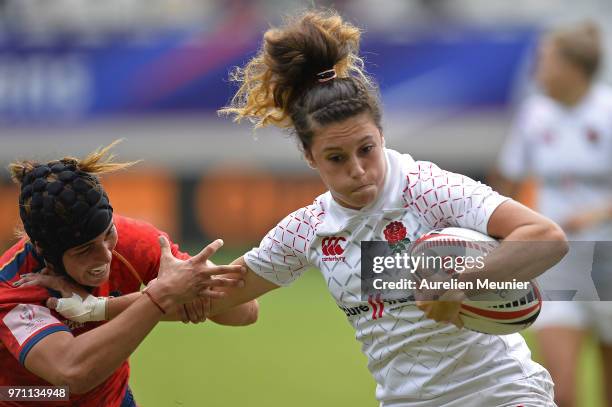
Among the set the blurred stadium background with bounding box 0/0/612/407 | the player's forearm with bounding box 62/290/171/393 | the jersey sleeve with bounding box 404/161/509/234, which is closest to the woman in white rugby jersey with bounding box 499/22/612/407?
the jersey sleeve with bounding box 404/161/509/234

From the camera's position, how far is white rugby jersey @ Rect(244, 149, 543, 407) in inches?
154

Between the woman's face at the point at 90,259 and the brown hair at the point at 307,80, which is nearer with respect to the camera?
the brown hair at the point at 307,80

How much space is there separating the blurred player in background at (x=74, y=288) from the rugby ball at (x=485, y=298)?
92 centimetres

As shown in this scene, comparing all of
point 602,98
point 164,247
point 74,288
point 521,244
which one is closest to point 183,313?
point 164,247

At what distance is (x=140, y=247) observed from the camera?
4562 mm

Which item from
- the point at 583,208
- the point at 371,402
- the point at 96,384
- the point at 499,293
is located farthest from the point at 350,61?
the point at 371,402

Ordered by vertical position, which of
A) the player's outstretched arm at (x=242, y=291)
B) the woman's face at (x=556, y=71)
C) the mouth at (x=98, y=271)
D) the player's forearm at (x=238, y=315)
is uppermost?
the woman's face at (x=556, y=71)

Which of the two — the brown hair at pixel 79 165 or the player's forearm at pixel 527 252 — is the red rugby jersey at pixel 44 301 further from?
the player's forearm at pixel 527 252

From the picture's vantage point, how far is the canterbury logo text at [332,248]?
163 inches

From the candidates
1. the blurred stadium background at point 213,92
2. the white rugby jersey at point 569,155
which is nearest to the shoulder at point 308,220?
the white rugby jersey at point 569,155

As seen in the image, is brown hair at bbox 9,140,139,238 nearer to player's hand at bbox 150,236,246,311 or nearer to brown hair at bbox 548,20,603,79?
player's hand at bbox 150,236,246,311

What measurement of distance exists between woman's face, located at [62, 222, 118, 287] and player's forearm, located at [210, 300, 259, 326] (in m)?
0.65

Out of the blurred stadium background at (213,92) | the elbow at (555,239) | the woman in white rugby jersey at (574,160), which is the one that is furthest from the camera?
the blurred stadium background at (213,92)

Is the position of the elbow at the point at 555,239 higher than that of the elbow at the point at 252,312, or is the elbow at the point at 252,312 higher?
the elbow at the point at 555,239
